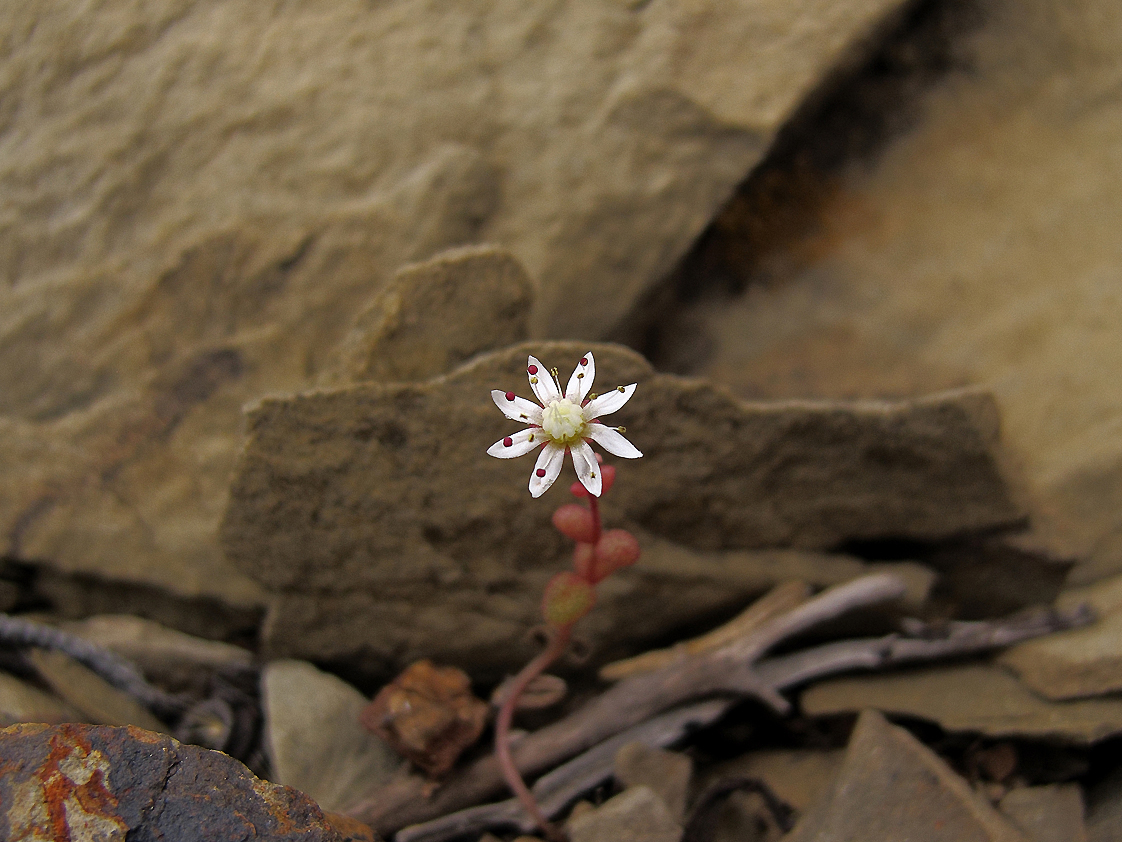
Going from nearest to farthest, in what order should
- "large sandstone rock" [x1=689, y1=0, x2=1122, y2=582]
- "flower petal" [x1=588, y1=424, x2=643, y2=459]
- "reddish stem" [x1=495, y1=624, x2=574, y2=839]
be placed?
"flower petal" [x1=588, y1=424, x2=643, y2=459], "reddish stem" [x1=495, y1=624, x2=574, y2=839], "large sandstone rock" [x1=689, y1=0, x2=1122, y2=582]

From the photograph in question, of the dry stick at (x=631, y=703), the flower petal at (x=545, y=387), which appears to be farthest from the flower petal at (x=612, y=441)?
the dry stick at (x=631, y=703)

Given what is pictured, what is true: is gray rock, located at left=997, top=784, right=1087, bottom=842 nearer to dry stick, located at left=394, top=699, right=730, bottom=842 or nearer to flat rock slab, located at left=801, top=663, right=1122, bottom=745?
flat rock slab, located at left=801, top=663, right=1122, bottom=745

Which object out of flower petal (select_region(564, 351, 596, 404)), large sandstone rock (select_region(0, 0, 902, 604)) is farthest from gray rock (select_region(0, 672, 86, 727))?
flower petal (select_region(564, 351, 596, 404))

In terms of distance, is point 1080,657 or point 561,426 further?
point 1080,657

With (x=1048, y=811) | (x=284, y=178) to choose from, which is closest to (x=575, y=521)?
(x=1048, y=811)

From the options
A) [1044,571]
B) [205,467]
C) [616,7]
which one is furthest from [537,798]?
[616,7]

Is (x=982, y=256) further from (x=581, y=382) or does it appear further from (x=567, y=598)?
(x=567, y=598)

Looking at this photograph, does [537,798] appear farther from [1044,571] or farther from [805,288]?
[805,288]
